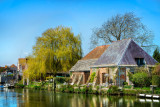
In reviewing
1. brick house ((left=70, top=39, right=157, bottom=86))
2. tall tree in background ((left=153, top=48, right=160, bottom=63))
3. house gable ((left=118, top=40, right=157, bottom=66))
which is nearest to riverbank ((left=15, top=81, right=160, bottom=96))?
brick house ((left=70, top=39, right=157, bottom=86))

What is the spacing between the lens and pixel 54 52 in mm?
51156

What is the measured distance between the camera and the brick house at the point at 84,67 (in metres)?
45.0

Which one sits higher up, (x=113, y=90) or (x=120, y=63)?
(x=120, y=63)

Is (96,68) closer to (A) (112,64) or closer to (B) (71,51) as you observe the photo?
(A) (112,64)

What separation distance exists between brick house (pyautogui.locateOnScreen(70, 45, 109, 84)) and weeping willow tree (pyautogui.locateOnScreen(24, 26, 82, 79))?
340 cm

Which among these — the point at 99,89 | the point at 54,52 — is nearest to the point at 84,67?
the point at 54,52

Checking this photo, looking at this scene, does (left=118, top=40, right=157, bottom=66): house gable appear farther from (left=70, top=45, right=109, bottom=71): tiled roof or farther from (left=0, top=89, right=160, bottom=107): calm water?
(left=70, top=45, right=109, bottom=71): tiled roof

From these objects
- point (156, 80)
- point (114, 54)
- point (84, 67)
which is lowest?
point (156, 80)

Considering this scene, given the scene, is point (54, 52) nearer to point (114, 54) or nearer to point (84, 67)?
point (84, 67)

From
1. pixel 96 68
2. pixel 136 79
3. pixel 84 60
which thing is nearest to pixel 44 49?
pixel 84 60

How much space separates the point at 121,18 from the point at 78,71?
14.2m

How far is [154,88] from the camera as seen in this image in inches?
1203

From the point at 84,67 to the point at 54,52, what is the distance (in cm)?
886

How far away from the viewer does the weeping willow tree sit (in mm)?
50344
